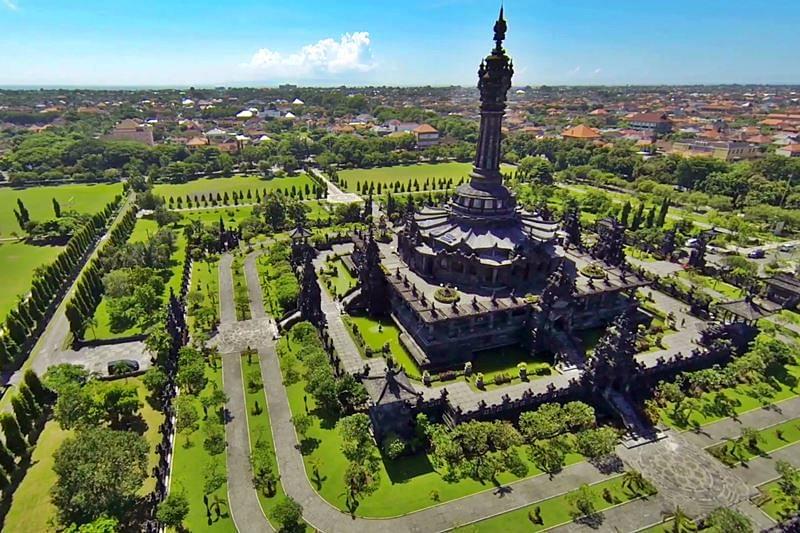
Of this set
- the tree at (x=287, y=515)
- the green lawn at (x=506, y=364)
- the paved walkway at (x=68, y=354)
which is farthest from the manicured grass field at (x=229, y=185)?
the tree at (x=287, y=515)

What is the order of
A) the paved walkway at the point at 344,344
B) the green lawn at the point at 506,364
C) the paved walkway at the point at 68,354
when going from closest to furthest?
the green lawn at the point at 506,364
the paved walkway at the point at 68,354
the paved walkway at the point at 344,344

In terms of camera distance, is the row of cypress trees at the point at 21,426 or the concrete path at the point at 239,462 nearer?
the concrete path at the point at 239,462

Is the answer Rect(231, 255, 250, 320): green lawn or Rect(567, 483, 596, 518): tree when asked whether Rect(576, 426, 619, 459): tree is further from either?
Rect(231, 255, 250, 320): green lawn

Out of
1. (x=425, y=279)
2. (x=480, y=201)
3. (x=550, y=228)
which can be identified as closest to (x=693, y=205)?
(x=550, y=228)

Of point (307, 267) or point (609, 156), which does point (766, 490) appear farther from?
point (609, 156)

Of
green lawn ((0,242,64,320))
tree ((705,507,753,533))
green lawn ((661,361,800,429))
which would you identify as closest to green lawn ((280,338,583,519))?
tree ((705,507,753,533))

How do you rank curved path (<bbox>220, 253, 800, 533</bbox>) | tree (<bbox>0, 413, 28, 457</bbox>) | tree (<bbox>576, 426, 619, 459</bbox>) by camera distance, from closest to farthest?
curved path (<bbox>220, 253, 800, 533</bbox>) < tree (<bbox>0, 413, 28, 457</bbox>) < tree (<bbox>576, 426, 619, 459</bbox>)

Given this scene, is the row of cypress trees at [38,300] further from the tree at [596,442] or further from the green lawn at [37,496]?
the tree at [596,442]
